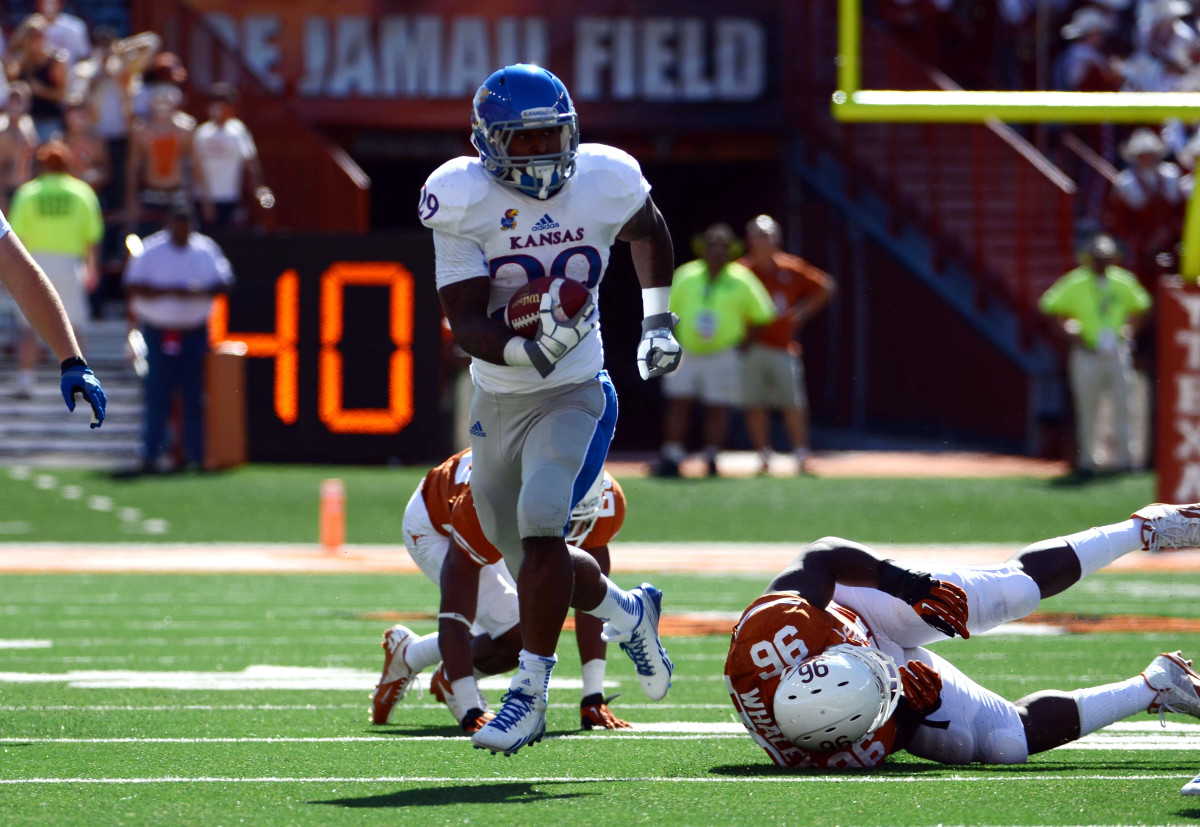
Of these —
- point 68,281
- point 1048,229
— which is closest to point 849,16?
point 68,281

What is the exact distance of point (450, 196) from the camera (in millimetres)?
5230

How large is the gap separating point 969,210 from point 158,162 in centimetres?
691

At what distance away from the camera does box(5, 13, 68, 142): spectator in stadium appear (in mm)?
17047

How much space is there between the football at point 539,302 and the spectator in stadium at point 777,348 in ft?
29.9

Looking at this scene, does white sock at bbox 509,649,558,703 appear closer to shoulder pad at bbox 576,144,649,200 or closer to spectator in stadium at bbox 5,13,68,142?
shoulder pad at bbox 576,144,649,200

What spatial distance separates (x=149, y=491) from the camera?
1323 cm

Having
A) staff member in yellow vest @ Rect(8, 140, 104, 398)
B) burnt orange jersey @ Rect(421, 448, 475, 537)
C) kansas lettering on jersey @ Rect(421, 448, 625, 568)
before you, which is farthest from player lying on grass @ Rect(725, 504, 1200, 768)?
staff member in yellow vest @ Rect(8, 140, 104, 398)

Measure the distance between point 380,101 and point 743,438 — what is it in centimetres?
492

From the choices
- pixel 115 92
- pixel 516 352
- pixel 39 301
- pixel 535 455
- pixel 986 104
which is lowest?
pixel 535 455

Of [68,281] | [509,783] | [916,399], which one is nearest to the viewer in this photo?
[509,783]

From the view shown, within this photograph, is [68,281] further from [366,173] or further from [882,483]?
[366,173]

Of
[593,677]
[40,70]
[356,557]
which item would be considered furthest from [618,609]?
[40,70]

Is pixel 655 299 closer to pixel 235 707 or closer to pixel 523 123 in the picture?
pixel 523 123

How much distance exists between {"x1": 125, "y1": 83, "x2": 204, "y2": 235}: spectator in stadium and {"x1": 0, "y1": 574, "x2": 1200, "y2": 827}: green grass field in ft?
23.0
